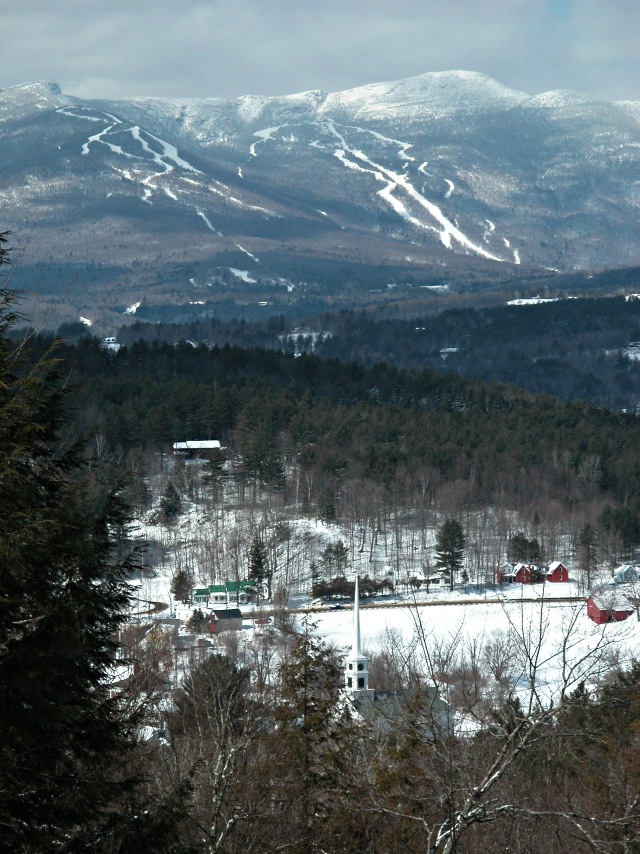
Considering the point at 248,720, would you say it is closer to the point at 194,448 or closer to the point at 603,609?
the point at 603,609

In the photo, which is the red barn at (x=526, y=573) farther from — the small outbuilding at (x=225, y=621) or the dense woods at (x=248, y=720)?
the small outbuilding at (x=225, y=621)

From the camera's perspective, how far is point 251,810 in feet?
34.8

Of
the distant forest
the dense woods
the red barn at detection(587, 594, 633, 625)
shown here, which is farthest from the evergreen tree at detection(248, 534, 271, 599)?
the distant forest

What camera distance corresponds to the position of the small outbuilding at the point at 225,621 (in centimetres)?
4712

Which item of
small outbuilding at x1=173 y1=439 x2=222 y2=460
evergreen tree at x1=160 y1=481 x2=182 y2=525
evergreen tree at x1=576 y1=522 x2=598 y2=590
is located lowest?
evergreen tree at x1=576 y1=522 x2=598 y2=590

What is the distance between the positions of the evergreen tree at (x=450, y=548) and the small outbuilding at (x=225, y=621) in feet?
40.8

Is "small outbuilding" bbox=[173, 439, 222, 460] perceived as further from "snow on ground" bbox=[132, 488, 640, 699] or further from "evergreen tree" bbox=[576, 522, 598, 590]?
"evergreen tree" bbox=[576, 522, 598, 590]

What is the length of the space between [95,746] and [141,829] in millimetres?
674

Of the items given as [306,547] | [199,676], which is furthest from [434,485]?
[199,676]

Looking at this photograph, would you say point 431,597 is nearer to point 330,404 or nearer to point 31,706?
point 330,404

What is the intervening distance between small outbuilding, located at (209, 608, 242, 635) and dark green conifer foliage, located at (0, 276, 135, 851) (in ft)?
121

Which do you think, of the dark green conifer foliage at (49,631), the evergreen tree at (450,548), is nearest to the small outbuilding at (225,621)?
the evergreen tree at (450,548)

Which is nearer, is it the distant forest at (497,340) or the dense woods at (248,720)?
the dense woods at (248,720)

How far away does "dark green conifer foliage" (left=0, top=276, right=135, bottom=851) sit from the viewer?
8.13 m
